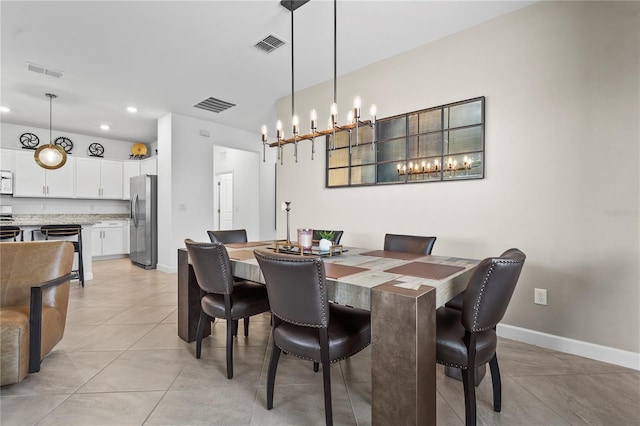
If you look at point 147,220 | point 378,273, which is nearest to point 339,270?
point 378,273

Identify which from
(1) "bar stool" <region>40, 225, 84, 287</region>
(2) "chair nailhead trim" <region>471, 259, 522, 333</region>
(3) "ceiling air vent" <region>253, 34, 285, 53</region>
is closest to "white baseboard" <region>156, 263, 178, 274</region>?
(1) "bar stool" <region>40, 225, 84, 287</region>

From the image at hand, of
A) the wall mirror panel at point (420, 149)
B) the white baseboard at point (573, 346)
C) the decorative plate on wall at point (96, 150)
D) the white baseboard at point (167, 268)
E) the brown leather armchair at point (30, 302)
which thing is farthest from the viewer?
the decorative plate on wall at point (96, 150)

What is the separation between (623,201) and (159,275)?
5.72m

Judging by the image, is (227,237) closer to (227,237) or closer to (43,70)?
(227,237)

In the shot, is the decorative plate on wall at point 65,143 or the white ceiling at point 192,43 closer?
the white ceiling at point 192,43

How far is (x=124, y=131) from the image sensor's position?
6.27 m

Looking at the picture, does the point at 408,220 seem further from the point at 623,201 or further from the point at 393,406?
the point at 393,406

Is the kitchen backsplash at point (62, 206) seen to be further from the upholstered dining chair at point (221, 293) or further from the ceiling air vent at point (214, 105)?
the upholstered dining chair at point (221, 293)

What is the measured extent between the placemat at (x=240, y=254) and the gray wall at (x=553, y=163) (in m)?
1.71

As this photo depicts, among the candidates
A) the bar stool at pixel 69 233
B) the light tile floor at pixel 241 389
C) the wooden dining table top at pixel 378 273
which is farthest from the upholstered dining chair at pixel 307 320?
the bar stool at pixel 69 233

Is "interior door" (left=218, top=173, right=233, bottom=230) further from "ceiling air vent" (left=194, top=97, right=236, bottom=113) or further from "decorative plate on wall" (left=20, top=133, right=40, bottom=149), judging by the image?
"decorative plate on wall" (left=20, top=133, right=40, bottom=149)

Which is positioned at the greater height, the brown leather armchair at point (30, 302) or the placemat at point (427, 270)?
the placemat at point (427, 270)

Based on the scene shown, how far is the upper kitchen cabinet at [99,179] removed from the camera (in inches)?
247

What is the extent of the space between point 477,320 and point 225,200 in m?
7.08
